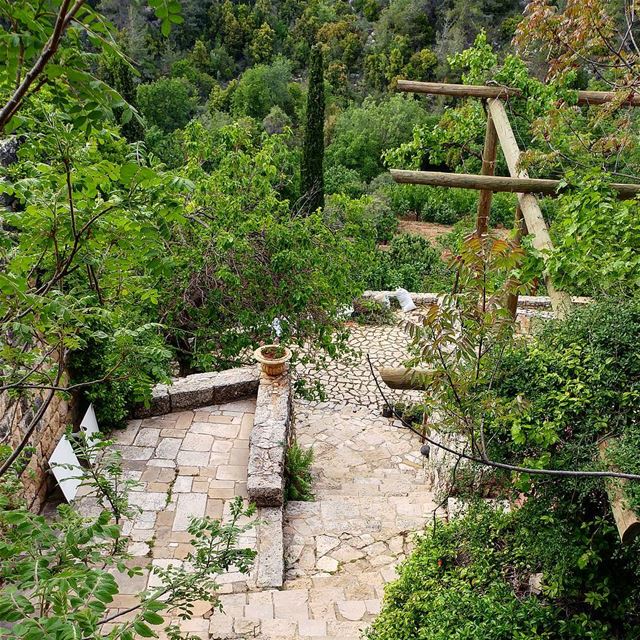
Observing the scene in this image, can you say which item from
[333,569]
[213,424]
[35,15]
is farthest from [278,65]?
[35,15]

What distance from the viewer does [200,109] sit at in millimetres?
21656

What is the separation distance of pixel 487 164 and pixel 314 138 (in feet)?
25.3

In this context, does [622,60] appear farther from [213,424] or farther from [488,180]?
[213,424]

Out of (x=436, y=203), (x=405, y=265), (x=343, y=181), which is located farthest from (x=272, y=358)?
(x=436, y=203)

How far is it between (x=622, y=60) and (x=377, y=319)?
7062 mm

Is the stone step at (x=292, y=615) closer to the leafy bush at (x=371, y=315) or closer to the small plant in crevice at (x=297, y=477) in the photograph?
the small plant in crevice at (x=297, y=477)

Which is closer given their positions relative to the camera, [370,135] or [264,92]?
[370,135]

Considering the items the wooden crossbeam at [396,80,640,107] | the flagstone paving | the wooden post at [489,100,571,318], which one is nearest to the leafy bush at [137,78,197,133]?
the wooden crossbeam at [396,80,640,107]

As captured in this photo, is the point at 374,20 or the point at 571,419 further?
the point at 374,20

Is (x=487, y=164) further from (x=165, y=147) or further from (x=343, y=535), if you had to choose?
(x=165, y=147)

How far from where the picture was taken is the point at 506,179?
509 cm

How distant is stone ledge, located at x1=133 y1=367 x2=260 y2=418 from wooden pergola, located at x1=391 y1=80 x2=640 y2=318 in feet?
9.52

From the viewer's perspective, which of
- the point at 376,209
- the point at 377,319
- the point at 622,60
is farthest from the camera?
the point at 376,209

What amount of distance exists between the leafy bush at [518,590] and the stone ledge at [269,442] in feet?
4.82
